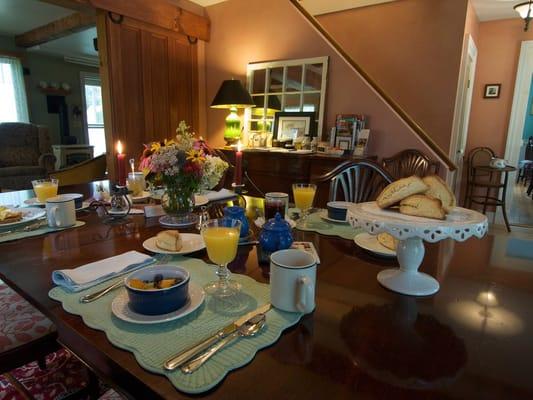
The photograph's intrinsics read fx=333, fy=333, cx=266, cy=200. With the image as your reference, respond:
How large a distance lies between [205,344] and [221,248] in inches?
11.4

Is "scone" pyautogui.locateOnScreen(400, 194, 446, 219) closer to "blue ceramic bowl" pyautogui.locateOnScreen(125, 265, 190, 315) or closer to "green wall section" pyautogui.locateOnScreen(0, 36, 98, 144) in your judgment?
"blue ceramic bowl" pyautogui.locateOnScreen(125, 265, 190, 315)

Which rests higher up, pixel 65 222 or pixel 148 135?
pixel 148 135

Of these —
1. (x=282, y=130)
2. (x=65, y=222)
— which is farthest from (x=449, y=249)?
(x=282, y=130)

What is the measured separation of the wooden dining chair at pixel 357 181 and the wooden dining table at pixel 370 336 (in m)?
0.78

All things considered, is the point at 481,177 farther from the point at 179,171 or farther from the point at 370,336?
the point at 370,336

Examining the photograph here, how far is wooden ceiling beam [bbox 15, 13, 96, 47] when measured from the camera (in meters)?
4.46

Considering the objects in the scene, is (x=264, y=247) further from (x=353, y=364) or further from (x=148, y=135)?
(x=148, y=135)

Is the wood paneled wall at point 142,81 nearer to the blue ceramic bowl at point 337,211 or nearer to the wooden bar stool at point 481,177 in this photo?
the blue ceramic bowl at point 337,211

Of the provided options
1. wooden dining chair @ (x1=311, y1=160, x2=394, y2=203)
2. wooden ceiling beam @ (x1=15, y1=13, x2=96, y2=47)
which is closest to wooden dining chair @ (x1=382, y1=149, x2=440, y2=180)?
wooden dining chair @ (x1=311, y1=160, x2=394, y2=203)

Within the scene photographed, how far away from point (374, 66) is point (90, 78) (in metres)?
6.60

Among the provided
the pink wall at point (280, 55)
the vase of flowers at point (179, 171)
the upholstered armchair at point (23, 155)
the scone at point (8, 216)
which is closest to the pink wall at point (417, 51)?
the pink wall at point (280, 55)

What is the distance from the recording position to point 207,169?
143 cm

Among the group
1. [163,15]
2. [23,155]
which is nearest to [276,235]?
[163,15]

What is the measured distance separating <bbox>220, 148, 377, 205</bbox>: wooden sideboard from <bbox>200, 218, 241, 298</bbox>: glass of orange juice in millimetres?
2102
